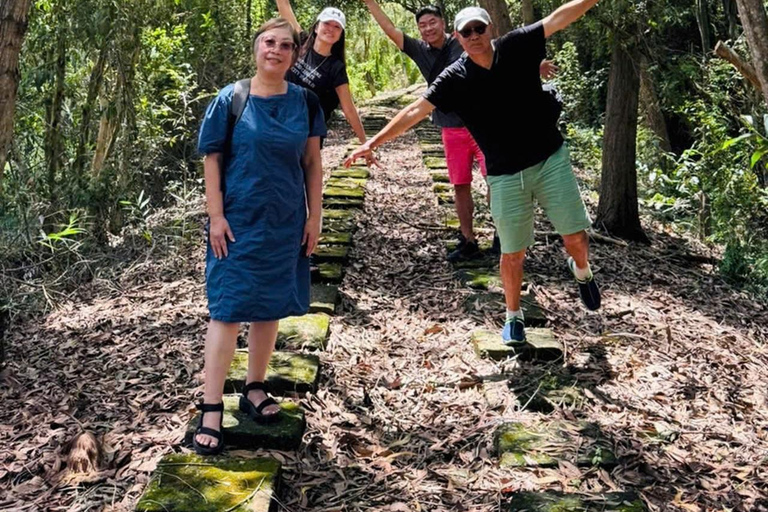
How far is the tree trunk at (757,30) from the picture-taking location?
369 centimetres

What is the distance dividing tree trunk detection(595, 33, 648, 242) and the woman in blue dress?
14.2 ft

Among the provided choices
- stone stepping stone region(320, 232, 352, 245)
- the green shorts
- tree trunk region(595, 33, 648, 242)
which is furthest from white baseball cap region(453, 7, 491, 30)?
tree trunk region(595, 33, 648, 242)

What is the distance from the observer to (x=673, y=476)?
321cm

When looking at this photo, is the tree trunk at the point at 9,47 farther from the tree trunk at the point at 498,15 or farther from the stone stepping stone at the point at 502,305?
the tree trunk at the point at 498,15

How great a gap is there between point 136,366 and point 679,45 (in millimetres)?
11817

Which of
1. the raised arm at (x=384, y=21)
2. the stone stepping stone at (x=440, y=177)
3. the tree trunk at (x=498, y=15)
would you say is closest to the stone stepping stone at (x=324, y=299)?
the raised arm at (x=384, y=21)

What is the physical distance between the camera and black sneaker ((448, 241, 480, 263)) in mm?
5965

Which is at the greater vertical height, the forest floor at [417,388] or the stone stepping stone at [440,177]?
the stone stepping stone at [440,177]

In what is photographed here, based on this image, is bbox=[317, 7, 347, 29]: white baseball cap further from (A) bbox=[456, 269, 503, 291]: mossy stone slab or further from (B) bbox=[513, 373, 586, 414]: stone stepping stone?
(B) bbox=[513, 373, 586, 414]: stone stepping stone

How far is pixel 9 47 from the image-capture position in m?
3.56

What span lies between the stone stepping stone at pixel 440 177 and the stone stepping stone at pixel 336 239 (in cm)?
266

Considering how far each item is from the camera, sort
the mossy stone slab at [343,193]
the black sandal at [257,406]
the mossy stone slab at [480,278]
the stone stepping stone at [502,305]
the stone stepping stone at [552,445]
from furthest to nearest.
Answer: the mossy stone slab at [343,193], the mossy stone slab at [480,278], the stone stepping stone at [502,305], the black sandal at [257,406], the stone stepping stone at [552,445]

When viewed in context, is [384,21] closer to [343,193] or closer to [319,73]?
[319,73]

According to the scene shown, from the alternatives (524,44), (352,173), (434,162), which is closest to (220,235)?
(524,44)
